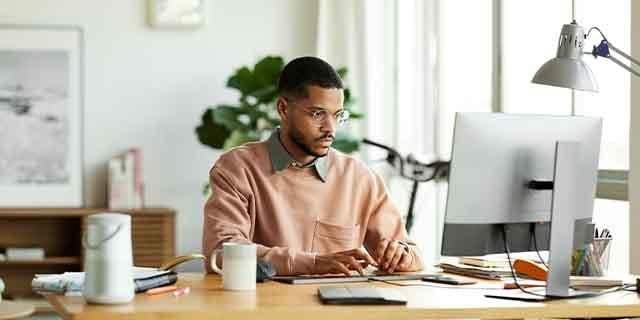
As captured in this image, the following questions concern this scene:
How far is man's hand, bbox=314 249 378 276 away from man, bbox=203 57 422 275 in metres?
0.15

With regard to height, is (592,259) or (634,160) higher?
(634,160)

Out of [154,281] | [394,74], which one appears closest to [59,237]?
[394,74]

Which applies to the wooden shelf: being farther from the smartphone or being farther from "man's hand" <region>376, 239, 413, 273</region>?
the smartphone

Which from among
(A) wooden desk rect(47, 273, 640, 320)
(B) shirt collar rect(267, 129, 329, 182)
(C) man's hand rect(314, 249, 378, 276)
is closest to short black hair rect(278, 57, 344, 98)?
(B) shirt collar rect(267, 129, 329, 182)

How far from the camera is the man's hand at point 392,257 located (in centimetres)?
301

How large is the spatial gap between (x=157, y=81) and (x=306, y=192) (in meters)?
3.63

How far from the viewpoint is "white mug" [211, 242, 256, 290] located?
2.60 m

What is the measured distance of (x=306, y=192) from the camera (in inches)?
128

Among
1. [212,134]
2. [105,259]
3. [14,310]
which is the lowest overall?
[14,310]

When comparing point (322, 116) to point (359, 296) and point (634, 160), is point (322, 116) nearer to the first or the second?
point (359, 296)

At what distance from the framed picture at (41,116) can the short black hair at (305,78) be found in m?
3.61

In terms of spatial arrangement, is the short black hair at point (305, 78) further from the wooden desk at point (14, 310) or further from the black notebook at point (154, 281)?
the wooden desk at point (14, 310)

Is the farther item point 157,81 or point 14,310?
point 157,81

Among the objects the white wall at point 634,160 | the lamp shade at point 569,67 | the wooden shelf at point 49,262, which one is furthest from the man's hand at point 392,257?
the wooden shelf at point 49,262
